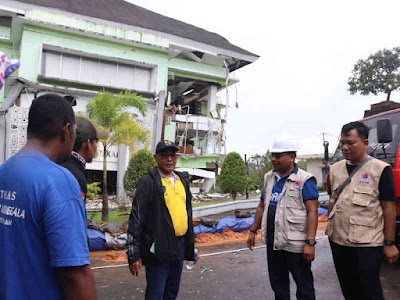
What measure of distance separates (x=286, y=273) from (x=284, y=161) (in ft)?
3.82

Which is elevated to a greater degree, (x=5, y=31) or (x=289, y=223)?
(x=5, y=31)

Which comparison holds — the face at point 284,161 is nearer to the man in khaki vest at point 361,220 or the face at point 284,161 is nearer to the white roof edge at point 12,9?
the man in khaki vest at point 361,220

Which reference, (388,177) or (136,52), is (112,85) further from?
(388,177)

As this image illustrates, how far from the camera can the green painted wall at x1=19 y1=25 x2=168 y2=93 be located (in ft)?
54.6

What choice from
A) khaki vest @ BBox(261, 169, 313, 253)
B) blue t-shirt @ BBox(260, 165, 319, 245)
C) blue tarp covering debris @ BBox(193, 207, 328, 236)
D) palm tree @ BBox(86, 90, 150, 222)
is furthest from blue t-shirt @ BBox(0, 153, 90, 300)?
palm tree @ BBox(86, 90, 150, 222)

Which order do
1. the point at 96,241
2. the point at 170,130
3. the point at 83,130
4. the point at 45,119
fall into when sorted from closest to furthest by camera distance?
the point at 45,119 → the point at 83,130 → the point at 96,241 → the point at 170,130

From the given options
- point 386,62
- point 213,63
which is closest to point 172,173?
point 213,63

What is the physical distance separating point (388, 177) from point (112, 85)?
1781 centimetres

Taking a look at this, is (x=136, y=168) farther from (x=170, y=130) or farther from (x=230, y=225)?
(x=170, y=130)

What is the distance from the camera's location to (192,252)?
3.42 metres

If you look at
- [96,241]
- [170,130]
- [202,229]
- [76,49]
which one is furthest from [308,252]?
[170,130]

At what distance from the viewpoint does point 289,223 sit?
325 centimetres

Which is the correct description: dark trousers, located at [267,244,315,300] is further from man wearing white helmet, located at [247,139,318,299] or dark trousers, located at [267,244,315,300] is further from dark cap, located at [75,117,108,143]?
dark cap, located at [75,117,108,143]

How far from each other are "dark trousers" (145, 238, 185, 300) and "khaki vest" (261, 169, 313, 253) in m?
0.99
